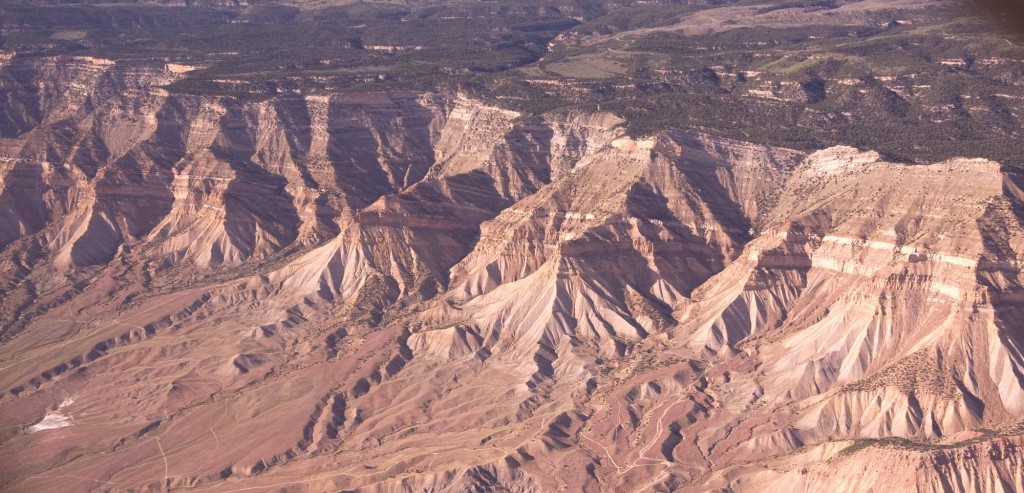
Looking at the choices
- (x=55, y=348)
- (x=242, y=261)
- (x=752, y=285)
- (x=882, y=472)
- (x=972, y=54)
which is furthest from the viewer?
(x=972, y=54)

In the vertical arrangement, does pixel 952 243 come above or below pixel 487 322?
above

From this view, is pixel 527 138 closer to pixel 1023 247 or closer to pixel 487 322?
pixel 487 322

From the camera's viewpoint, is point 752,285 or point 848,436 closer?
point 848,436

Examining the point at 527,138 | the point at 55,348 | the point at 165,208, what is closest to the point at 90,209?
the point at 165,208
